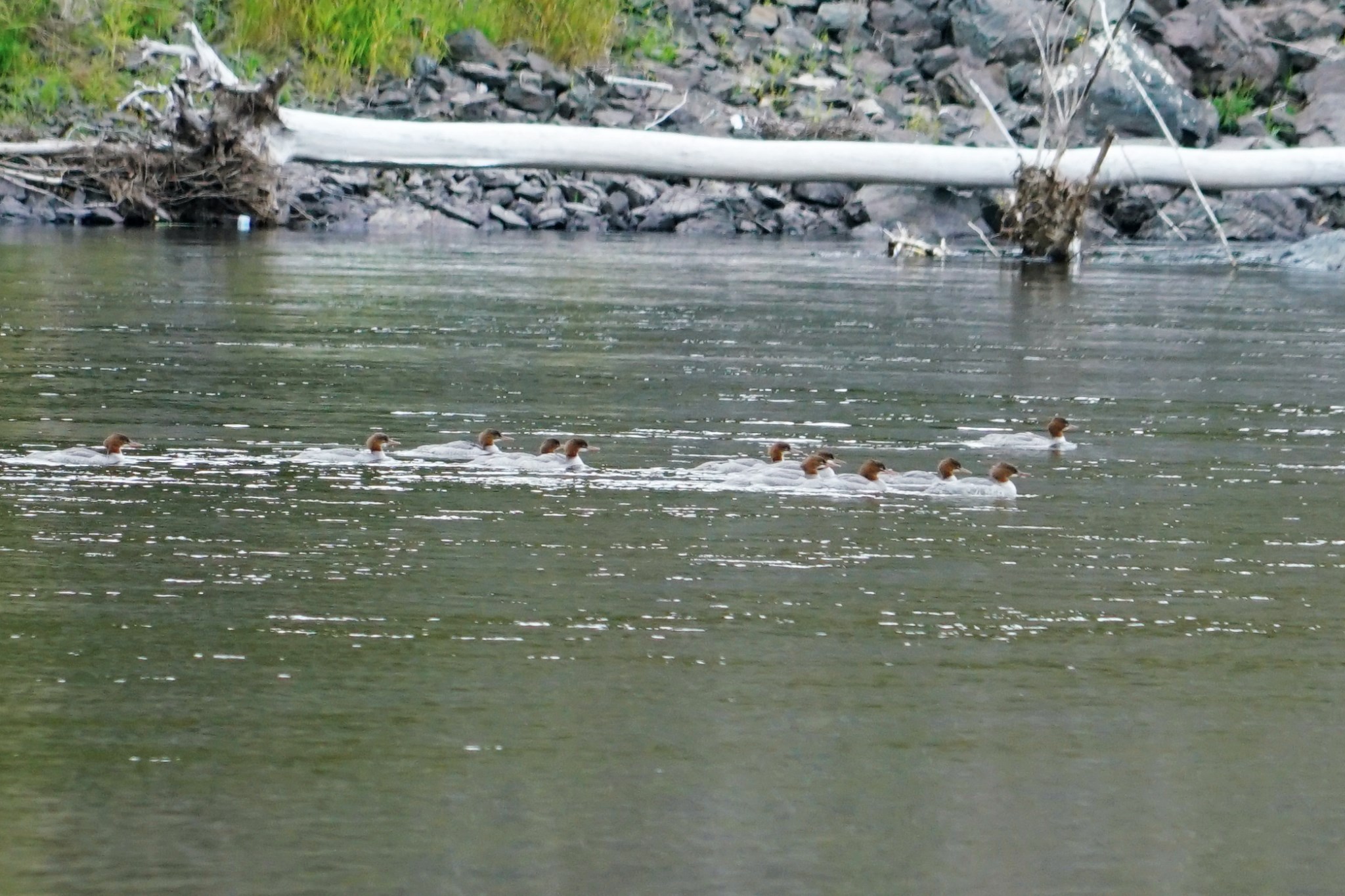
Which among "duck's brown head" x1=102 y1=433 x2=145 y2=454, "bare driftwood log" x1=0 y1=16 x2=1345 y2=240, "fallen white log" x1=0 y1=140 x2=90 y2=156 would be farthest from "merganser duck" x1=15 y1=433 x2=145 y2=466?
"fallen white log" x1=0 y1=140 x2=90 y2=156

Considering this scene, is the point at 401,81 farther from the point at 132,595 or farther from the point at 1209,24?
the point at 132,595

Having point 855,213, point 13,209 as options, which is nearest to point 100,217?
point 13,209

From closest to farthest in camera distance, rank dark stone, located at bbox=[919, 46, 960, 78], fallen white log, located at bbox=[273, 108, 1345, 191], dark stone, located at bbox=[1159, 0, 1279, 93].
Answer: fallen white log, located at bbox=[273, 108, 1345, 191] → dark stone, located at bbox=[919, 46, 960, 78] → dark stone, located at bbox=[1159, 0, 1279, 93]

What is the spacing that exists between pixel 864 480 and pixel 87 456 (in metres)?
4.03

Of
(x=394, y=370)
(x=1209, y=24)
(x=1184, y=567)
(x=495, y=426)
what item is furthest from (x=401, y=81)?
(x=1184, y=567)

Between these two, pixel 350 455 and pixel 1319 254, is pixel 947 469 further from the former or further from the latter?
pixel 1319 254

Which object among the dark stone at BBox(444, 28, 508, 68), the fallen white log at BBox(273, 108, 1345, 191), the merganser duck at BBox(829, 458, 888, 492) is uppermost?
the dark stone at BBox(444, 28, 508, 68)

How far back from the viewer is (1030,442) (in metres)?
13.7

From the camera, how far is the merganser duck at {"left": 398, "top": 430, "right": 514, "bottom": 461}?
12.5m

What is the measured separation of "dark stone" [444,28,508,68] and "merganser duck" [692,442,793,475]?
3188 centimetres

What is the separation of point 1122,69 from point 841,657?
33.5 m

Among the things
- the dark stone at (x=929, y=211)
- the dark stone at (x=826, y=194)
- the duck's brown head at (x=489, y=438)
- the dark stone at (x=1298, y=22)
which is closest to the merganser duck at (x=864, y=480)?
the duck's brown head at (x=489, y=438)

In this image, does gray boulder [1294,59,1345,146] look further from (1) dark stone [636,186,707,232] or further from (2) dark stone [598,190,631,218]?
(2) dark stone [598,190,631,218]

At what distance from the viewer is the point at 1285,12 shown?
1847 inches
